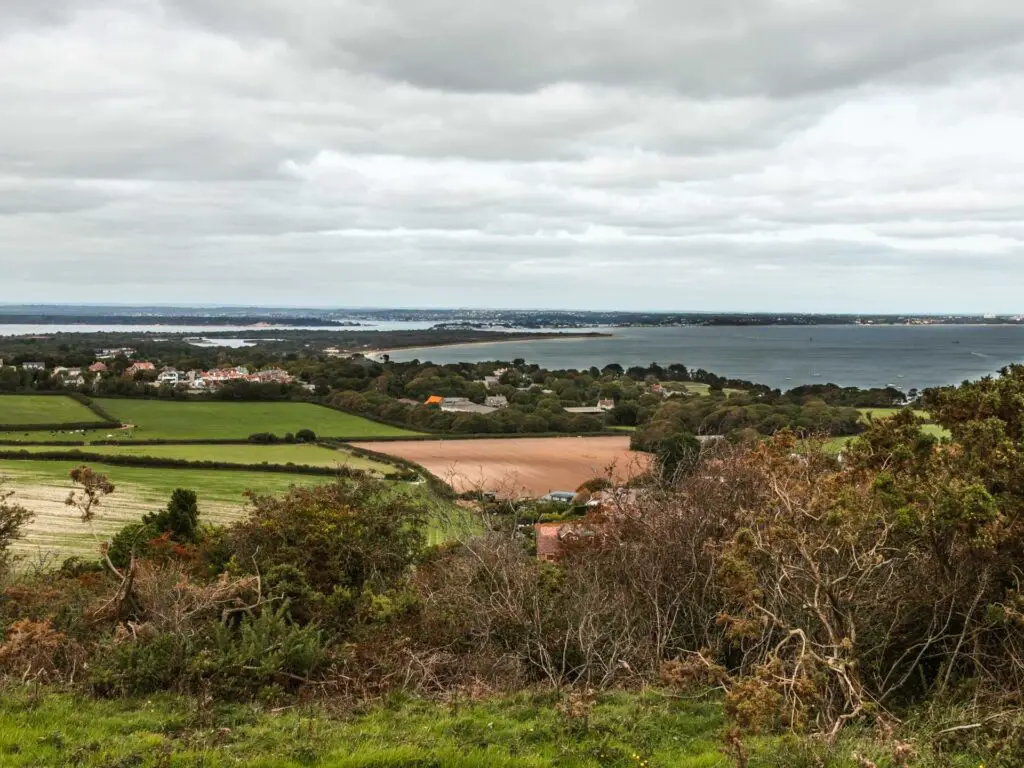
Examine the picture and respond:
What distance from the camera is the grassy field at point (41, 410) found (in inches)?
1837

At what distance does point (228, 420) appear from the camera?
51.9m

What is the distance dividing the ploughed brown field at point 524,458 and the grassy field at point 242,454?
226cm

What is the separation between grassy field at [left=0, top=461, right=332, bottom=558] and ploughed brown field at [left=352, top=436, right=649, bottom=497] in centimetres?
655

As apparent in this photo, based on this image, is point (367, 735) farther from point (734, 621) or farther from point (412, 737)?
point (734, 621)

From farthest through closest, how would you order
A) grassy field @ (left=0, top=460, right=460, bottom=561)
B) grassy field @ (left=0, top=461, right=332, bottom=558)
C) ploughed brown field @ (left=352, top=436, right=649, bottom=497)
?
ploughed brown field @ (left=352, top=436, right=649, bottom=497) → grassy field @ (left=0, top=461, right=332, bottom=558) → grassy field @ (left=0, top=460, right=460, bottom=561)

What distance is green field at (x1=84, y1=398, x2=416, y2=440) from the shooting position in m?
46.9

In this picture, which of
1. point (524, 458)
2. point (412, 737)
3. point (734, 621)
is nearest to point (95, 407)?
point (524, 458)

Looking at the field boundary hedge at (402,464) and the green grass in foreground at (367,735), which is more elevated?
the green grass in foreground at (367,735)

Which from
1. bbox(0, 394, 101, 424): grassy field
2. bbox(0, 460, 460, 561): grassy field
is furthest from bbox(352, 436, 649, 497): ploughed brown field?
bbox(0, 394, 101, 424): grassy field

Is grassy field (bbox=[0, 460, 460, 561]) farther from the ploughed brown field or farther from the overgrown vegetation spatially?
the overgrown vegetation

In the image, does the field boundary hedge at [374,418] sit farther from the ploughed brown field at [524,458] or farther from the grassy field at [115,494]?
the grassy field at [115,494]

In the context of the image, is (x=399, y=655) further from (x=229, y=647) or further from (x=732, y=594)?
(x=732, y=594)

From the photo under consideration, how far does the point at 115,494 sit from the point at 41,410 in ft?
86.0

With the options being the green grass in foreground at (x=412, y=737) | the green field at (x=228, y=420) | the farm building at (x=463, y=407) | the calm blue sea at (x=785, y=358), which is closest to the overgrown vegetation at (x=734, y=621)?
the green grass in foreground at (x=412, y=737)
